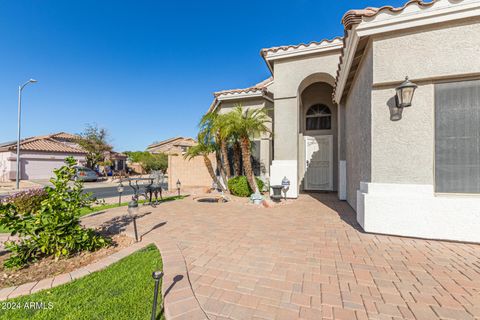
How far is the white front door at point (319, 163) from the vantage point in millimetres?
11125

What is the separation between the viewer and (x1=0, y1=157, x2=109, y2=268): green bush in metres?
3.45

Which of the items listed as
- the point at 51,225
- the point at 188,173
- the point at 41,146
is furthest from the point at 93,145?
the point at 51,225

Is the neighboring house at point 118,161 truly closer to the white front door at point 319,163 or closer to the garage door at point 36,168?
the garage door at point 36,168

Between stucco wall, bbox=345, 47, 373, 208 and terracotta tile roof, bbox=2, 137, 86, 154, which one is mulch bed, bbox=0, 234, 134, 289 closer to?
stucco wall, bbox=345, 47, 373, 208

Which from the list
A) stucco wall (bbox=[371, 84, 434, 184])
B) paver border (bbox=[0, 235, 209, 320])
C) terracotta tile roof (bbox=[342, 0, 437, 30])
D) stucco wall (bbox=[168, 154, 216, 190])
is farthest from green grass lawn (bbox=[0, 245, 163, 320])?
stucco wall (bbox=[168, 154, 216, 190])

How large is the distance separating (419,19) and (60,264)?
7.99 metres

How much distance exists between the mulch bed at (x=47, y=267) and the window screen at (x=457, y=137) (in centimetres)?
660

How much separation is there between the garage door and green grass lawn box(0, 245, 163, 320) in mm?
29135

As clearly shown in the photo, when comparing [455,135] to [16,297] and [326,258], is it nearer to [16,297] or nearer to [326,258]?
[326,258]

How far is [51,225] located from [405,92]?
22.8ft

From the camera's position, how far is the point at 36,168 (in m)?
24.4

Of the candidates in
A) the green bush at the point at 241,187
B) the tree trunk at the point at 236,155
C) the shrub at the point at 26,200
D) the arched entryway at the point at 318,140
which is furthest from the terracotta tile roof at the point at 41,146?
the arched entryway at the point at 318,140

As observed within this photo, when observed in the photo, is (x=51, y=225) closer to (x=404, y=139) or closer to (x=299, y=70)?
(x=404, y=139)

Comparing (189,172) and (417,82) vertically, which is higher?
(417,82)
